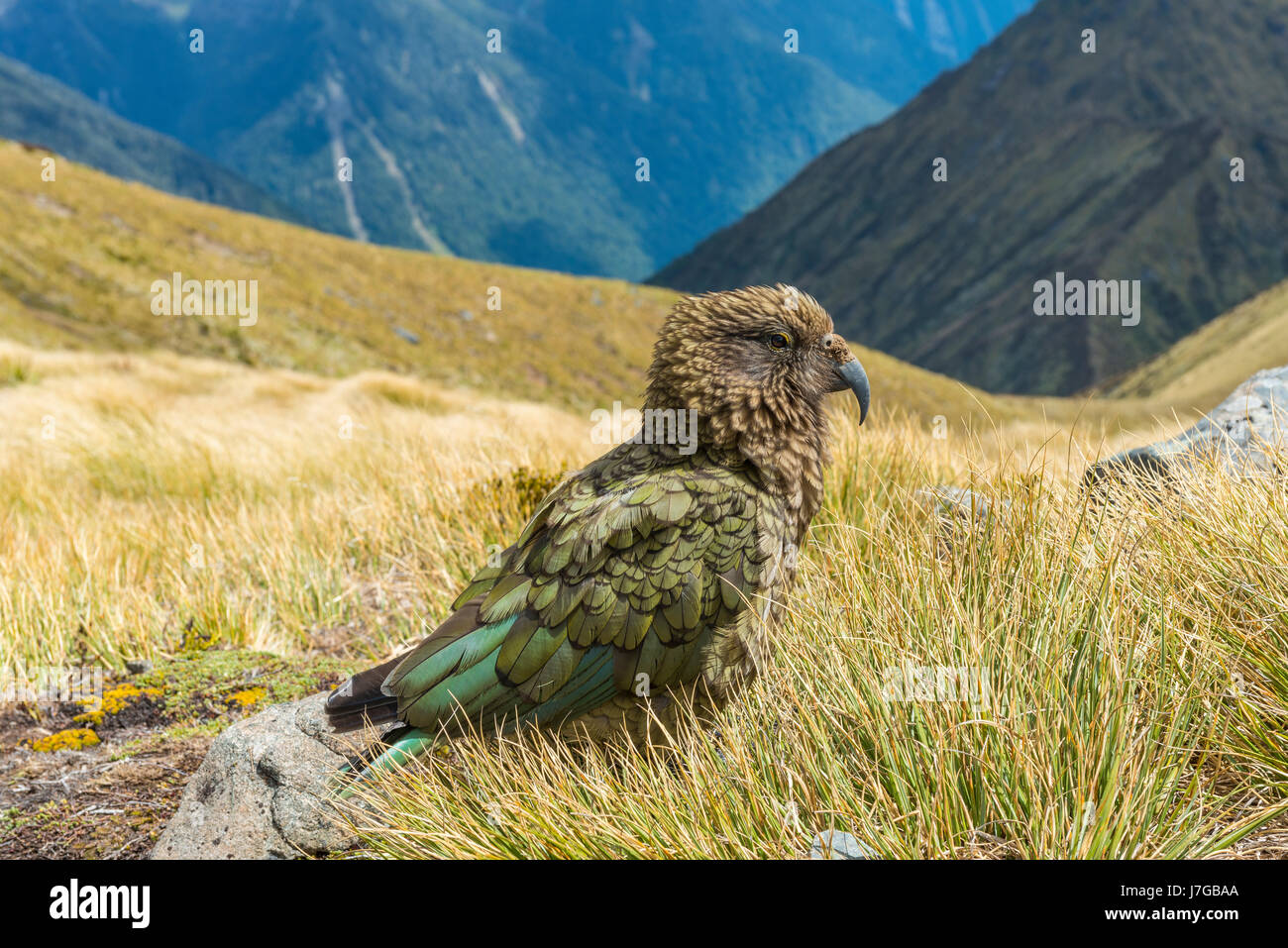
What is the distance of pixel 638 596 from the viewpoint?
3.23 meters

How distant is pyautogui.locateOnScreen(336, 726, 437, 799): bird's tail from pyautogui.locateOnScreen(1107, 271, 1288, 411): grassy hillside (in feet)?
207

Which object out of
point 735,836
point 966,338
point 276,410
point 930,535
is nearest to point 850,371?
point 930,535

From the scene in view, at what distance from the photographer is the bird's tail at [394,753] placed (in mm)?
3305

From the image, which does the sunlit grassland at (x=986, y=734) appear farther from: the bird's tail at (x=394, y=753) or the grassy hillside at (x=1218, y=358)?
the grassy hillside at (x=1218, y=358)

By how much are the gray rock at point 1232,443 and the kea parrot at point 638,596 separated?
178 cm

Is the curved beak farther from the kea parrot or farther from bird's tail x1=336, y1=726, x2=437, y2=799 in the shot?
bird's tail x1=336, y1=726, x2=437, y2=799

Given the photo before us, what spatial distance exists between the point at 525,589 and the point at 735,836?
3.82 ft

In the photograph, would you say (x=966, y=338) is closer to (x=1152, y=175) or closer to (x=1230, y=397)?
(x=1152, y=175)

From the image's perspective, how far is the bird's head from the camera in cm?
361

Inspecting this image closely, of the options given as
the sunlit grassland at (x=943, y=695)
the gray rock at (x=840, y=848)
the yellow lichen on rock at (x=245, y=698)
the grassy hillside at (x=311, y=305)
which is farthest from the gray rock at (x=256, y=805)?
the grassy hillside at (x=311, y=305)

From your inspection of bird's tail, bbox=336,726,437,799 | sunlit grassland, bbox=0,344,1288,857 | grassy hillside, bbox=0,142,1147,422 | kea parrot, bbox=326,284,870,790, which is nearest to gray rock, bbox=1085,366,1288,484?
sunlit grassland, bbox=0,344,1288,857

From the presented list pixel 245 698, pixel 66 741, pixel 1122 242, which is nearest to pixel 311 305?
pixel 245 698

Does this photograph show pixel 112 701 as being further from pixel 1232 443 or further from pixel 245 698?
pixel 1232 443

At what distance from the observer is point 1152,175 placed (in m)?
168
